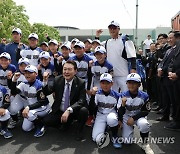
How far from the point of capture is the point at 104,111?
16.1ft

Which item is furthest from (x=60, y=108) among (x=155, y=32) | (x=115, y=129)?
(x=155, y=32)

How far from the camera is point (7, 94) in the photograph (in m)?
5.14

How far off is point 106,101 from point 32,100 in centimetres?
151

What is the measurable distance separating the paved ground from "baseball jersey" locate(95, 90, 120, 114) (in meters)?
0.60

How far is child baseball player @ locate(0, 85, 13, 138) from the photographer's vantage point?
4.81 metres

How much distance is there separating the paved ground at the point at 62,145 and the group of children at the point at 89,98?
146 millimetres

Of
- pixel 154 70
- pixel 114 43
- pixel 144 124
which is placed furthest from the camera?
pixel 154 70

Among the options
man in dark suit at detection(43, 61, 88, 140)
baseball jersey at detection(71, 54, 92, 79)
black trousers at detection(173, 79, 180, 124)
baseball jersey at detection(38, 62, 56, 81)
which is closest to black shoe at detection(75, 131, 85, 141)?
man in dark suit at detection(43, 61, 88, 140)

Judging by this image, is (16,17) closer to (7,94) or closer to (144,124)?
(7,94)

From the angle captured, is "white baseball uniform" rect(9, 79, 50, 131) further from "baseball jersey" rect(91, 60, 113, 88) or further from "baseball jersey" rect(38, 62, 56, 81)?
"baseball jersey" rect(91, 60, 113, 88)

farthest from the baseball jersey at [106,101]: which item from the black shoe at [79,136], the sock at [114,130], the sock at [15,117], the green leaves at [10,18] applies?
the green leaves at [10,18]

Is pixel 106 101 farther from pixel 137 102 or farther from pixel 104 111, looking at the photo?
pixel 137 102

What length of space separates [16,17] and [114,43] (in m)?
20.0

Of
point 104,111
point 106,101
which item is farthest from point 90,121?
point 106,101
